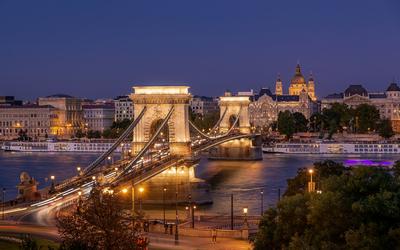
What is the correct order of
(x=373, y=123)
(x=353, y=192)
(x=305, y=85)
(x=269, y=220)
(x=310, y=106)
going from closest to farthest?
1. (x=353, y=192)
2. (x=269, y=220)
3. (x=373, y=123)
4. (x=310, y=106)
5. (x=305, y=85)

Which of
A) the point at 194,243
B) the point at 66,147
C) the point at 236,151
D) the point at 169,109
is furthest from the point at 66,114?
the point at 194,243

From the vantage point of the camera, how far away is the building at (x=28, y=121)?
110375mm

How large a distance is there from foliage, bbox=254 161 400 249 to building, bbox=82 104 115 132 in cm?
10445

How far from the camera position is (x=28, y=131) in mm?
110000

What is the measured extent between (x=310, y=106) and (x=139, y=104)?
8406 centimetres

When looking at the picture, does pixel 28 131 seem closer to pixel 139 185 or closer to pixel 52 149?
pixel 52 149

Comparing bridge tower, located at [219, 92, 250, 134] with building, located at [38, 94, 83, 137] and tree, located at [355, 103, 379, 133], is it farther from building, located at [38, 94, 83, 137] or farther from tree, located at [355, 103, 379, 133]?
building, located at [38, 94, 83, 137]

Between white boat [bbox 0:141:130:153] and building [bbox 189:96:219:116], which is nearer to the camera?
white boat [bbox 0:141:130:153]

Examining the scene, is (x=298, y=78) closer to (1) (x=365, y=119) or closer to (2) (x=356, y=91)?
(2) (x=356, y=91)

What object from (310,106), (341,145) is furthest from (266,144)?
(310,106)

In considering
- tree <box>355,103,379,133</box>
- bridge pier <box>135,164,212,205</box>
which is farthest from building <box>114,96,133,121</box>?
bridge pier <box>135,164,212,205</box>

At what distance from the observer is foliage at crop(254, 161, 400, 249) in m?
13.0

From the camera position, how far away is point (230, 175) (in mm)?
50125

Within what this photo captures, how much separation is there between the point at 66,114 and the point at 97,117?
17.3 feet
